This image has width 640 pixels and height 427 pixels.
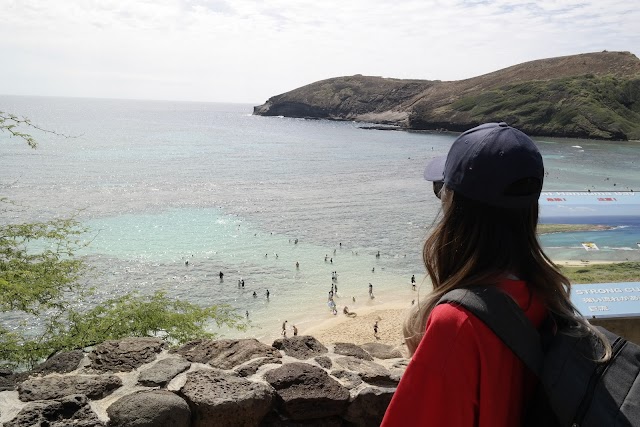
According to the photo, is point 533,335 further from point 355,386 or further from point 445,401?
point 355,386

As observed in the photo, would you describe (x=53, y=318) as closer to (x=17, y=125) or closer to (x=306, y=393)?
(x=17, y=125)

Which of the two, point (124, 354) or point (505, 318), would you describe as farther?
point (124, 354)

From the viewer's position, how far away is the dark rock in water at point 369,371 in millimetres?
4199

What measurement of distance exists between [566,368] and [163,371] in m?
3.03

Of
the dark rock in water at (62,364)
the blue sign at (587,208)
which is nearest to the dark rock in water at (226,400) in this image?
the dark rock in water at (62,364)

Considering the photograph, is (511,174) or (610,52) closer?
(511,174)

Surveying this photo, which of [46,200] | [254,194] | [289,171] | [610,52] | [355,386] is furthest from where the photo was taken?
[610,52]

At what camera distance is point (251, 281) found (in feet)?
99.9

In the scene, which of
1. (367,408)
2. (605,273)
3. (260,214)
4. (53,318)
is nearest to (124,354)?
(367,408)

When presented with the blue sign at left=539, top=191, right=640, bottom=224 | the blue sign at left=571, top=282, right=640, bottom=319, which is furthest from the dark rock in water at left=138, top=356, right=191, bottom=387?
the blue sign at left=539, top=191, right=640, bottom=224

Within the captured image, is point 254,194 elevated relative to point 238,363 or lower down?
lower down

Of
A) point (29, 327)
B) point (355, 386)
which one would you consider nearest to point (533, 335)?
point (355, 386)

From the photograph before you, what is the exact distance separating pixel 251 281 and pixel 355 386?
87.7 feet

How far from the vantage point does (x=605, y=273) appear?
22.1 ft
